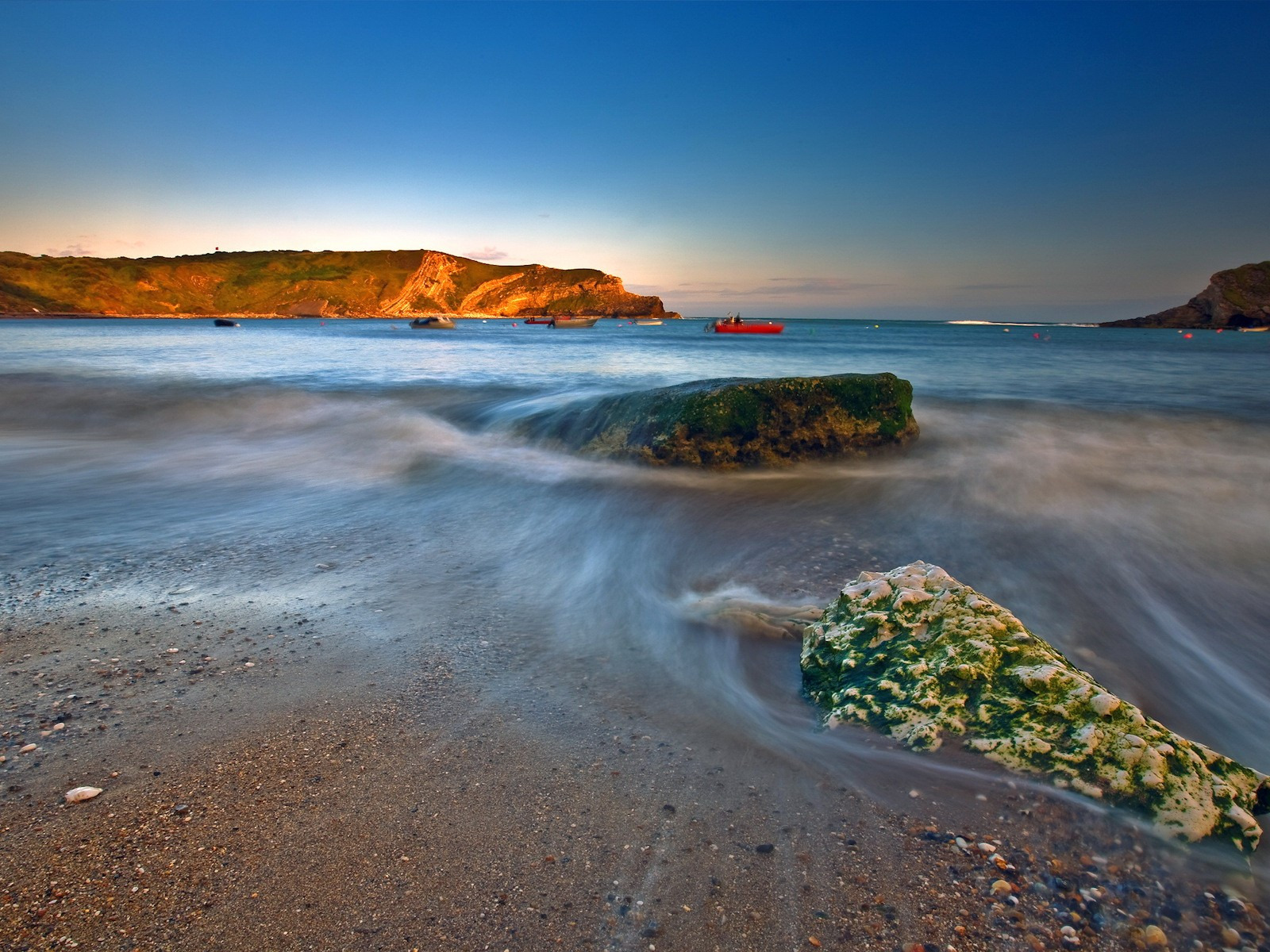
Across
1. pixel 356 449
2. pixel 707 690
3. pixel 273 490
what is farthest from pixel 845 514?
pixel 356 449

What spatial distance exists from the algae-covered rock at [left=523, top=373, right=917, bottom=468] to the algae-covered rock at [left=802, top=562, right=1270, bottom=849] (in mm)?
4355

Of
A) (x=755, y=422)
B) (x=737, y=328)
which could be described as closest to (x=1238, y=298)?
(x=737, y=328)

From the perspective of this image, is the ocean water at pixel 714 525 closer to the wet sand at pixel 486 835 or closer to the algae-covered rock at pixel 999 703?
the algae-covered rock at pixel 999 703

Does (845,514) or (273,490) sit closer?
(845,514)

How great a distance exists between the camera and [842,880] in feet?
5.81

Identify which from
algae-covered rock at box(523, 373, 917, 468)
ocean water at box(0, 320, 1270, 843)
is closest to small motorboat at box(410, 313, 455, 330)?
ocean water at box(0, 320, 1270, 843)

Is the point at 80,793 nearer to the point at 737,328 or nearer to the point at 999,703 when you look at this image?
the point at 999,703

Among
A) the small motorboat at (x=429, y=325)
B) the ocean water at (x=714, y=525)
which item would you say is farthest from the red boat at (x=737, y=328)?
the ocean water at (x=714, y=525)

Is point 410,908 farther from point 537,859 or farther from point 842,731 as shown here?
point 842,731

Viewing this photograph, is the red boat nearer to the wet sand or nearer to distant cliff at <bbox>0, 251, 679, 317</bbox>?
the wet sand

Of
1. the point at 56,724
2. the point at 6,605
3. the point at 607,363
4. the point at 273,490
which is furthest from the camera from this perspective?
the point at 607,363

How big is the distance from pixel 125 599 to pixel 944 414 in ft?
38.2

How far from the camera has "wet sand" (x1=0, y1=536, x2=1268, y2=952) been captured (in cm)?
161

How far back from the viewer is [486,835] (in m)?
1.92
